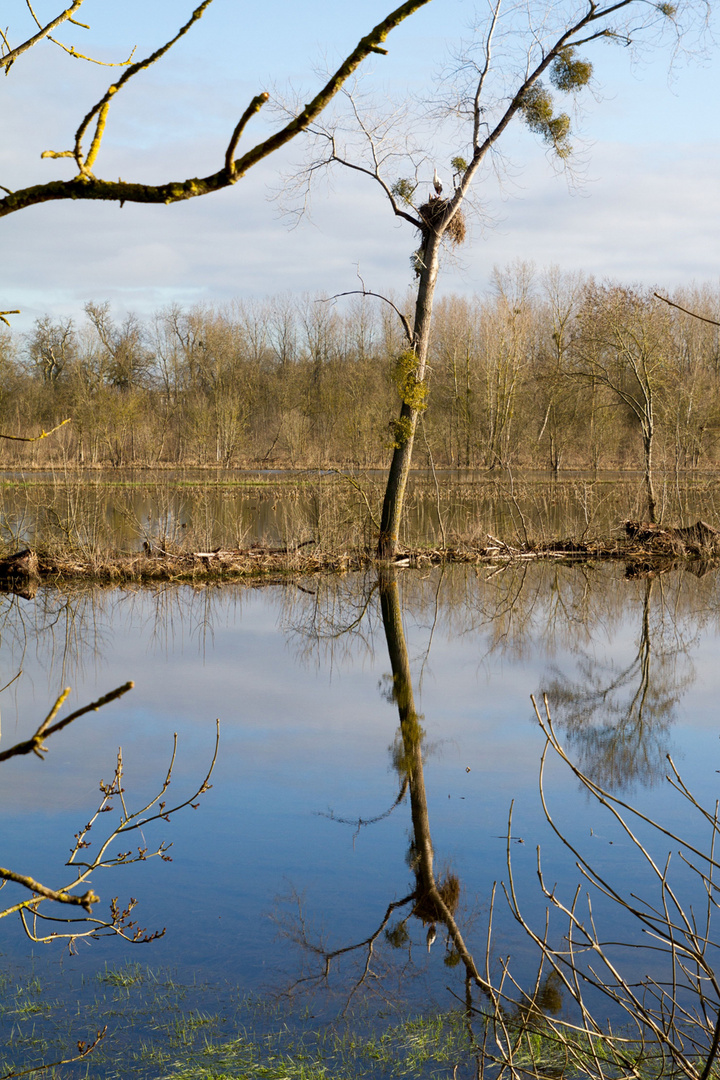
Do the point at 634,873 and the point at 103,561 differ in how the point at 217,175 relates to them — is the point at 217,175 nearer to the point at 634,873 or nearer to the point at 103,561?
the point at 634,873

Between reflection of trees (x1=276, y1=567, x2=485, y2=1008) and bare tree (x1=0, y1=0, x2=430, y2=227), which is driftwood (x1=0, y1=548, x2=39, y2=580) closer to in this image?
reflection of trees (x1=276, y1=567, x2=485, y2=1008)

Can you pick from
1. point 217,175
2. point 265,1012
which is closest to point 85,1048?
point 265,1012

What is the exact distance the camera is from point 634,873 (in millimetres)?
5461

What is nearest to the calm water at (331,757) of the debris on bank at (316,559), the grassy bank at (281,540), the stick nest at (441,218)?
the debris on bank at (316,559)

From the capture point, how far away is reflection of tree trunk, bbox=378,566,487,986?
193 inches

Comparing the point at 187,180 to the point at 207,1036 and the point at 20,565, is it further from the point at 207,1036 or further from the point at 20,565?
the point at 20,565

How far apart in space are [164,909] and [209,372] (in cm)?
5641

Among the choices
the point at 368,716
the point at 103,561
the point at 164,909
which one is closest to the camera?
the point at 164,909

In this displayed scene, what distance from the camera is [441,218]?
1709cm

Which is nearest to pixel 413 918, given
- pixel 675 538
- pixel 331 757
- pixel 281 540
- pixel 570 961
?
pixel 570 961

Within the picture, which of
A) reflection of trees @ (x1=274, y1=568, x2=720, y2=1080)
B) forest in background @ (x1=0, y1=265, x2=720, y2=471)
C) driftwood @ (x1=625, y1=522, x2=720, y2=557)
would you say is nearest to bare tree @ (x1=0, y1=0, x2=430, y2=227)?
reflection of trees @ (x1=274, y1=568, x2=720, y2=1080)

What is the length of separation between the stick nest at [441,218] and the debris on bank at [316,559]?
582 cm

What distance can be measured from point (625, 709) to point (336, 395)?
4768 centimetres

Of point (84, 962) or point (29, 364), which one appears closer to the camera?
point (84, 962)
